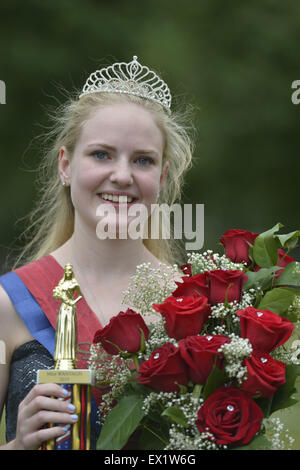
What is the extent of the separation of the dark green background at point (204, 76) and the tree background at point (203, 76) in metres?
0.01

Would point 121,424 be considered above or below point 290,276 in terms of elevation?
below

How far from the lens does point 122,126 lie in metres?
2.29

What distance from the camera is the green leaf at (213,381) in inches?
62.9

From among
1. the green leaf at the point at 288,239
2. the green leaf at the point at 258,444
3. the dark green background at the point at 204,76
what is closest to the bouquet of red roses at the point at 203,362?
the green leaf at the point at 258,444

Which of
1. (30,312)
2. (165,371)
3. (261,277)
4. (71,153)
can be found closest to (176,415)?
(165,371)

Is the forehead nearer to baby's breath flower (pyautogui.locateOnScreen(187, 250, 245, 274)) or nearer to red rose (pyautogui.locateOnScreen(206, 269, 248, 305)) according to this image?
baby's breath flower (pyautogui.locateOnScreen(187, 250, 245, 274))

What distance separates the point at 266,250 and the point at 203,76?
6.48 m

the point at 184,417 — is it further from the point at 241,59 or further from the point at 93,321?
the point at 241,59

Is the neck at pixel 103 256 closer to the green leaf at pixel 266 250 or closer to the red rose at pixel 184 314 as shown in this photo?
the green leaf at pixel 266 250

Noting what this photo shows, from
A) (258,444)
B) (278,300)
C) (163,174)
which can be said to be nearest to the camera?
(258,444)

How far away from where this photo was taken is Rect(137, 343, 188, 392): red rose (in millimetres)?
1595

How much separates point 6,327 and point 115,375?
0.63 meters

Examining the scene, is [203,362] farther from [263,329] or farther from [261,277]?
[261,277]

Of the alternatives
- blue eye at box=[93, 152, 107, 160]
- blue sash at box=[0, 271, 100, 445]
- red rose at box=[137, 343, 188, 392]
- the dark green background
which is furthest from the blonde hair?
the dark green background
